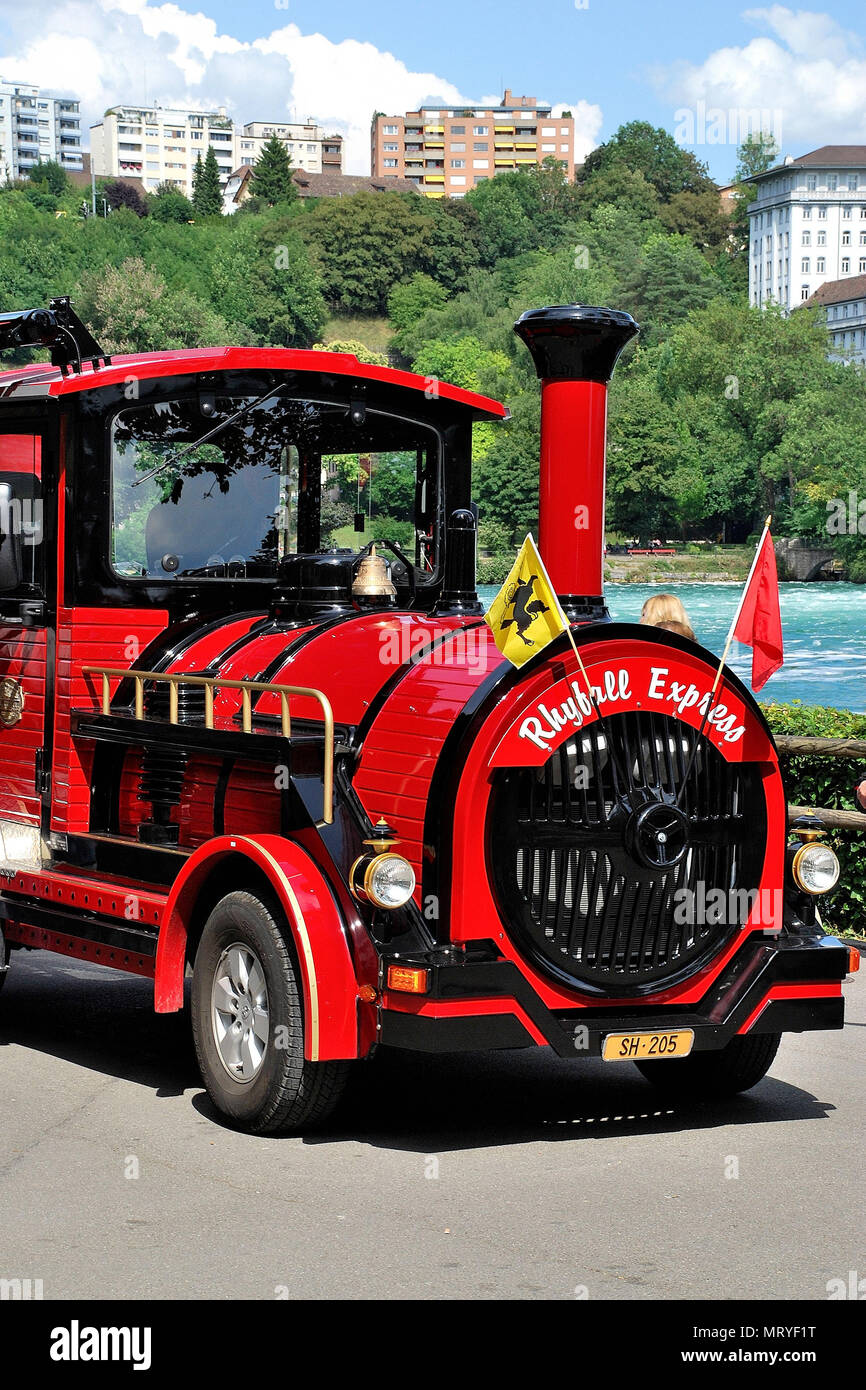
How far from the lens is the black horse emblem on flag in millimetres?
6164

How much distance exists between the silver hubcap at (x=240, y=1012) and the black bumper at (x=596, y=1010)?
1.73ft

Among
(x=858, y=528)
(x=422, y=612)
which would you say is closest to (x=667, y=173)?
(x=858, y=528)

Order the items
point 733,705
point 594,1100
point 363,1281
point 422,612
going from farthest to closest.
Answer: point 422,612, point 594,1100, point 733,705, point 363,1281

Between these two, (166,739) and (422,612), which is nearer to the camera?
(166,739)

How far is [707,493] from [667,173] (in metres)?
A: 72.8

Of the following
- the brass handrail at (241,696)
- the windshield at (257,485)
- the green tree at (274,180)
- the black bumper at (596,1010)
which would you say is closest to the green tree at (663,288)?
the green tree at (274,180)

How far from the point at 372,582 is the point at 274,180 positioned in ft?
622

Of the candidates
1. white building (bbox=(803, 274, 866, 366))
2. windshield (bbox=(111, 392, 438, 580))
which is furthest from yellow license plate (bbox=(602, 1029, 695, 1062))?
white building (bbox=(803, 274, 866, 366))

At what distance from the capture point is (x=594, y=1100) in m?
7.17

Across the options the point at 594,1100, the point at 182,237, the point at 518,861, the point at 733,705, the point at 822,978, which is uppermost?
the point at 182,237

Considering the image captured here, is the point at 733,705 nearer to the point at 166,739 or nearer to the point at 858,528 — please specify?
the point at 166,739

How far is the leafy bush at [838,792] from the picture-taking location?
10.8 meters

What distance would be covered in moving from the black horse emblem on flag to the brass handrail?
70 centimetres

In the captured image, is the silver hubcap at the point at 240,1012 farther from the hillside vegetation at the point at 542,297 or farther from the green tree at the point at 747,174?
the green tree at the point at 747,174
